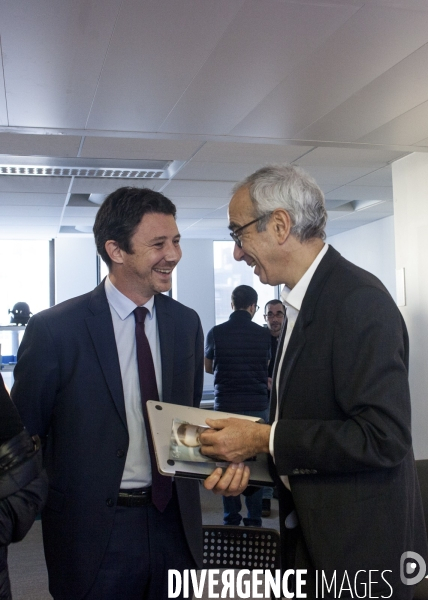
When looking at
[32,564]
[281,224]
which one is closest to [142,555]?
[281,224]

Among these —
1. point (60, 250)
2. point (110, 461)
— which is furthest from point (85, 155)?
point (60, 250)

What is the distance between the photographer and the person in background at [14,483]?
4.69 ft

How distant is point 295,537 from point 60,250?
29.3ft

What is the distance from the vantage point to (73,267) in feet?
32.6

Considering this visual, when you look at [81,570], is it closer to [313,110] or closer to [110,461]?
[110,461]

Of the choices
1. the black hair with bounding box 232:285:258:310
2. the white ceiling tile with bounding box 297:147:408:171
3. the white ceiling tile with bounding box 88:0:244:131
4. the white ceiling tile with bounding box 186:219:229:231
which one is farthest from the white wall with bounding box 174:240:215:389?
the white ceiling tile with bounding box 88:0:244:131

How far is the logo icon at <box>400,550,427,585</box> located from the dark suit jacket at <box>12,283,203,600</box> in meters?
0.63

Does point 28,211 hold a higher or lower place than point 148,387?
higher

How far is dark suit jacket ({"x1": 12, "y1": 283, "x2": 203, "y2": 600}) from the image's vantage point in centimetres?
164

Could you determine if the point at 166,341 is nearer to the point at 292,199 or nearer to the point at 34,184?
the point at 292,199

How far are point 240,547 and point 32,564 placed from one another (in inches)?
97.9

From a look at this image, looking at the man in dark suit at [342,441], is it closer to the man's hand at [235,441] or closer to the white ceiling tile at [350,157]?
the man's hand at [235,441]

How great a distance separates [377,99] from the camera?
3.52 m

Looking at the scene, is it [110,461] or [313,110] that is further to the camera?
[313,110]
